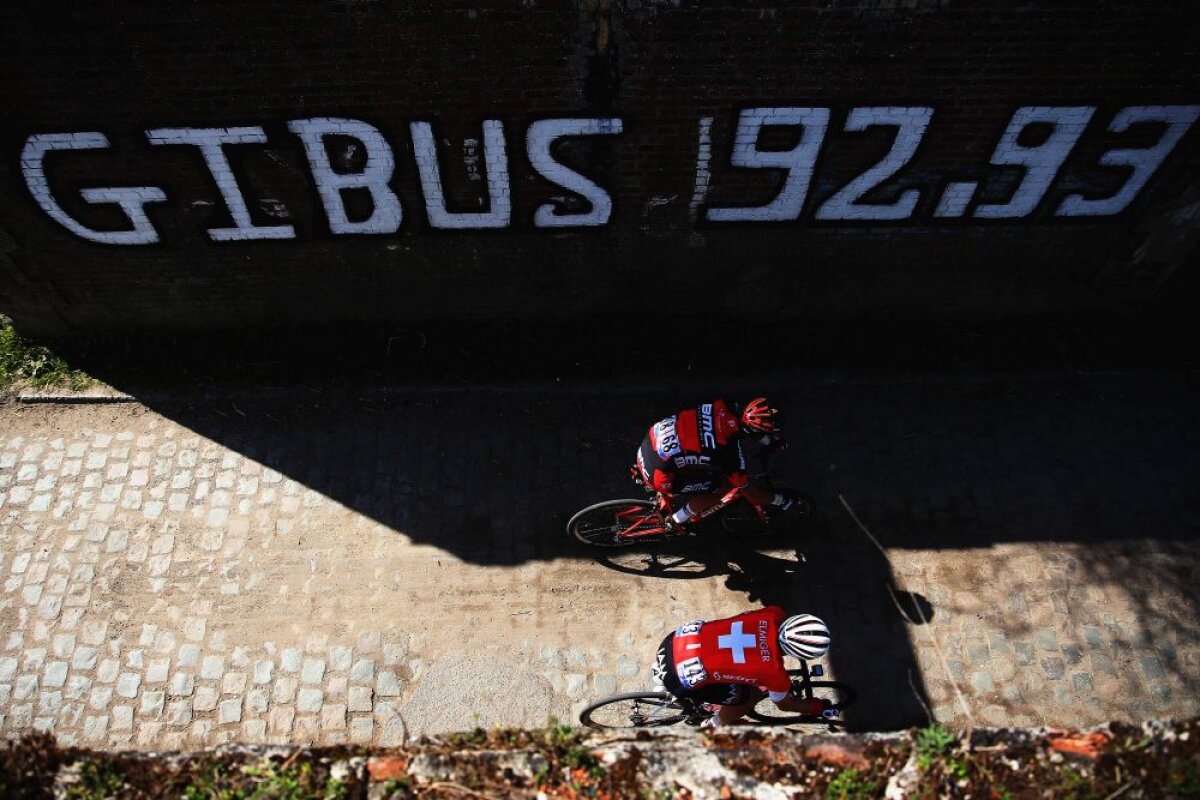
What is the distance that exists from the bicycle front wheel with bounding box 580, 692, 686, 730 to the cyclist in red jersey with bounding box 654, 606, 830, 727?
47 cm

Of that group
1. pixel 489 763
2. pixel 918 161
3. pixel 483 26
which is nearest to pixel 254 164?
pixel 483 26

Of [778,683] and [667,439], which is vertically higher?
[667,439]

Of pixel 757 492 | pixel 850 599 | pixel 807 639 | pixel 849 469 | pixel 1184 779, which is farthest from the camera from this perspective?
pixel 849 469

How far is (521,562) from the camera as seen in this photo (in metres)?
7.36

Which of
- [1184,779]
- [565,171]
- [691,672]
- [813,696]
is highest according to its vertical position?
[565,171]

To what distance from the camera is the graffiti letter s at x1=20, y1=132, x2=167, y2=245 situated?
259 inches

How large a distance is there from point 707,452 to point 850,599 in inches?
90.0

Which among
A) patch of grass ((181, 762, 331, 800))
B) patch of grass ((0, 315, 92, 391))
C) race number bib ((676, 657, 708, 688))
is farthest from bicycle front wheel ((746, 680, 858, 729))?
patch of grass ((0, 315, 92, 391))

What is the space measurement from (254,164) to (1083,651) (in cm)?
916

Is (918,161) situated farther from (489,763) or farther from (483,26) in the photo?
(489,763)

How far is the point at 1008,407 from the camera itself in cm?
841

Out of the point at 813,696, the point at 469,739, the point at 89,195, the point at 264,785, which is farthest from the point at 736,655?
the point at 89,195

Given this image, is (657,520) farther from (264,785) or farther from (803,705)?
(264,785)

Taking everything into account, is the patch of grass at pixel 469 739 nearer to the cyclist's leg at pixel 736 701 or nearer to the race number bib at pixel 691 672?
the race number bib at pixel 691 672
